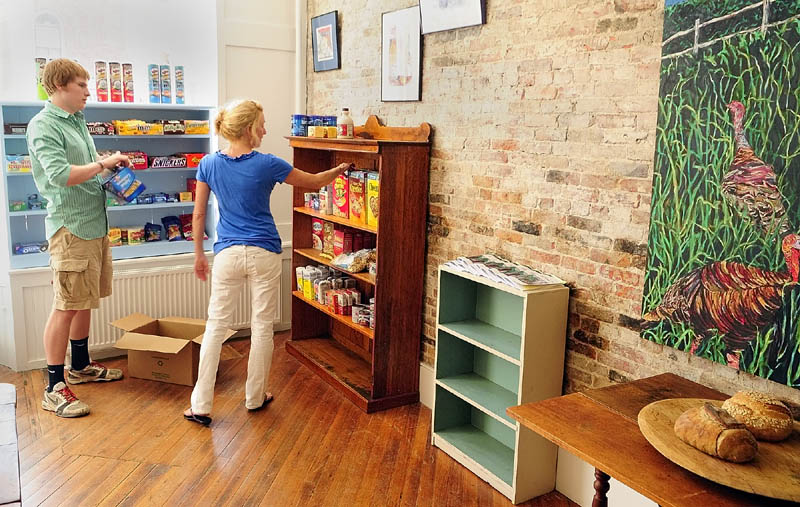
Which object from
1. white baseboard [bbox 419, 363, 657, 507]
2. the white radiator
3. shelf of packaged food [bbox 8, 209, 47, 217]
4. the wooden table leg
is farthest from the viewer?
the white radiator

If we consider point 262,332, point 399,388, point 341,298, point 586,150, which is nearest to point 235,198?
point 262,332

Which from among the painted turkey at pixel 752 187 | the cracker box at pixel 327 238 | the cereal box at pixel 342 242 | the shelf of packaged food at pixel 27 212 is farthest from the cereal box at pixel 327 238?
the painted turkey at pixel 752 187

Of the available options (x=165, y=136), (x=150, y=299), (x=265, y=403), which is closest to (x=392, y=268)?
(x=265, y=403)

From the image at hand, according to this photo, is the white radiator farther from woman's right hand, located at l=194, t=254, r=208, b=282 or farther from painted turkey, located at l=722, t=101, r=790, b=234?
painted turkey, located at l=722, t=101, r=790, b=234

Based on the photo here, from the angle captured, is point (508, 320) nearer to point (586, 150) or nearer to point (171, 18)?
point (586, 150)

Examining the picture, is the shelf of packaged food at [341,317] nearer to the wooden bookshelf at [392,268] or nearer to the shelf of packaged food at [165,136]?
the wooden bookshelf at [392,268]

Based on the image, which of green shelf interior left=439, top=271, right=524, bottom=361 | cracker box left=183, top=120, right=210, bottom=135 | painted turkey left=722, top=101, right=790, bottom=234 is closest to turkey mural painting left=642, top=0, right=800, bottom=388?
painted turkey left=722, top=101, right=790, bottom=234

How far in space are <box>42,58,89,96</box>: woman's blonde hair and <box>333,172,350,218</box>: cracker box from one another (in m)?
1.58

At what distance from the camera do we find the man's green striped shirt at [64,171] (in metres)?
3.76

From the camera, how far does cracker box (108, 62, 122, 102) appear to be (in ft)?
16.1

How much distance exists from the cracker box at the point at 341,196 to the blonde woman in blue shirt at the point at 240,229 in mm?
458

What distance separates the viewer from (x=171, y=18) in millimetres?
5207

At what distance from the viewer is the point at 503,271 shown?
3342 mm

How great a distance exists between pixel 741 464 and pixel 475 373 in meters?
2.01
